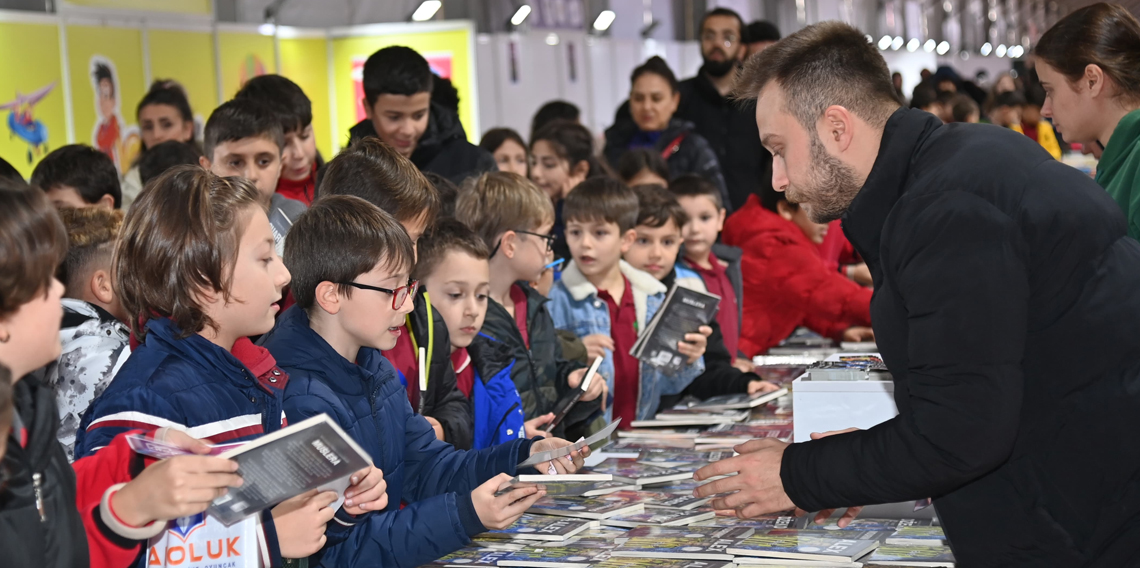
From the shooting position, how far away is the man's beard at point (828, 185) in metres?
2.20

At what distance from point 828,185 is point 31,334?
1442 millimetres

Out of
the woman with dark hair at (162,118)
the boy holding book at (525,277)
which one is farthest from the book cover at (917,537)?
the woman with dark hair at (162,118)

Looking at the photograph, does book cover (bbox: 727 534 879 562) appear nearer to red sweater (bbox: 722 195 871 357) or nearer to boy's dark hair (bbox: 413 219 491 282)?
boy's dark hair (bbox: 413 219 491 282)

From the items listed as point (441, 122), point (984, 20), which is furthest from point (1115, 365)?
point (984, 20)

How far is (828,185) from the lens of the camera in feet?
7.26

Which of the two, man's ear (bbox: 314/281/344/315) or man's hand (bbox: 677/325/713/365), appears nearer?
man's ear (bbox: 314/281/344/315)

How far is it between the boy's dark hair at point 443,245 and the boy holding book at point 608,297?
41.1 inches

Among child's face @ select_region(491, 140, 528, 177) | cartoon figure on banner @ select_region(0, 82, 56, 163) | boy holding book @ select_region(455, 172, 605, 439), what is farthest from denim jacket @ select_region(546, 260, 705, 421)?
cartoon figure on banner @ select_region(0, 82, 56, 163)

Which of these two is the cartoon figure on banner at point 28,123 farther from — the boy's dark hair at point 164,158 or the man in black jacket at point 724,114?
the man in black jacket at point 724,114

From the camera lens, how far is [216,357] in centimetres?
224

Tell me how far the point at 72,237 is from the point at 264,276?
1.27 m

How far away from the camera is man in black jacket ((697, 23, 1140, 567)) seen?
6.18 ft

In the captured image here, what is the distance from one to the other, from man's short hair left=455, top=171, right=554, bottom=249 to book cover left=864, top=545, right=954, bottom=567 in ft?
6.81

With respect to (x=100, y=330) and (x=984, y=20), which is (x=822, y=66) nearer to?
(x=100, y=330)
